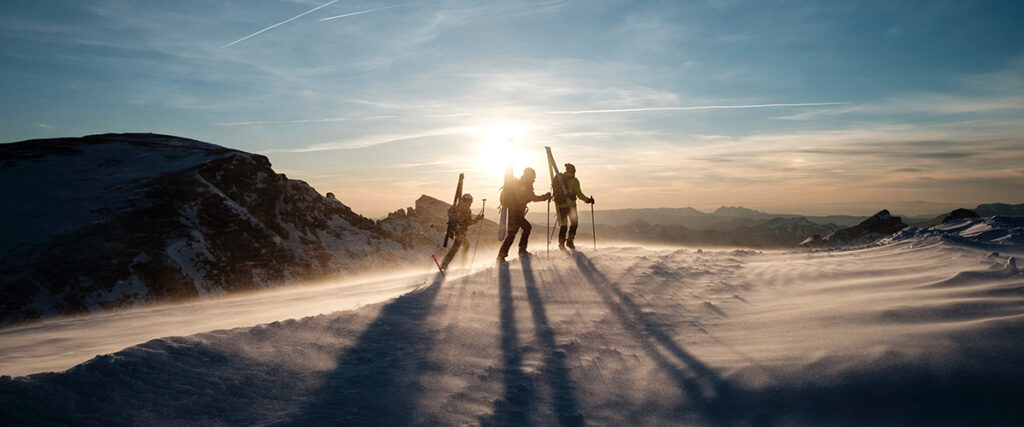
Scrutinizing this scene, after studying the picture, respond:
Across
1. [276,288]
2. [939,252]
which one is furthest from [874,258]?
[276,288]

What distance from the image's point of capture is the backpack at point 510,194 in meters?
12.0

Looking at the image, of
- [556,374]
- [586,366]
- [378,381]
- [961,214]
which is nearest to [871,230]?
[961,214]

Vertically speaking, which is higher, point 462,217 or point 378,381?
point 462,217

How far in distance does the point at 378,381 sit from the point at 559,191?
393 inches

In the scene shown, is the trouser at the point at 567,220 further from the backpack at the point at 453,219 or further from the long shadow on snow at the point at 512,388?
the long shadow on snow at the point at 512,388

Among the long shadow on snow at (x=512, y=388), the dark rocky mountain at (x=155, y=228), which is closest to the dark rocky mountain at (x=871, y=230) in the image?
the dark rocky mountain at (x=155, y=228)

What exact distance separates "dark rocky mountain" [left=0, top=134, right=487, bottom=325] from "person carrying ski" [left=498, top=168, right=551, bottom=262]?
7288 mm

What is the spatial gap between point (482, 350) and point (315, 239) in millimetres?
19922

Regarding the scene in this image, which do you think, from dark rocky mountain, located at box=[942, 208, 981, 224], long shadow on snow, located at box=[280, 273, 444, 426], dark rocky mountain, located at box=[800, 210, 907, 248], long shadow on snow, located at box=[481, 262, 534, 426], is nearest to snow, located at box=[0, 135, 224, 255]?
long shadow on snow, located at box=[280, 273, 444, 426]

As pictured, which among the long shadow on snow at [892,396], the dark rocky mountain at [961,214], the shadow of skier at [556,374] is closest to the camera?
the long shadow on snow at [892,396]

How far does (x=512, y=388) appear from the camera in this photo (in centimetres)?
381

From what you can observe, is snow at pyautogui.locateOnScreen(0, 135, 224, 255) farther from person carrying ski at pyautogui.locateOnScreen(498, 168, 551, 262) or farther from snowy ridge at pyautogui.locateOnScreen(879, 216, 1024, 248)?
snowy ridge at pyautogui.locateOnScreen(879, 216, 1024, 248)

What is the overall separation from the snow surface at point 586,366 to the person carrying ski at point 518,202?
5.27 meters

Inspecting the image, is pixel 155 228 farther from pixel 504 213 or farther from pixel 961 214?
pixel 961 214
